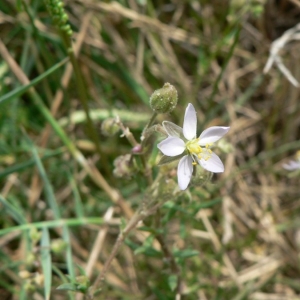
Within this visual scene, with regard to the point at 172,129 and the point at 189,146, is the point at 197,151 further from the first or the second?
the point at 172,129

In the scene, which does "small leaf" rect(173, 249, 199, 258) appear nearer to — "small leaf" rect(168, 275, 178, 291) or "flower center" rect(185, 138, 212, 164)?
"small leaf" rect(168, 275, 178, 291)

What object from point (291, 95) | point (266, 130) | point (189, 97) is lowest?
point (266, 130)

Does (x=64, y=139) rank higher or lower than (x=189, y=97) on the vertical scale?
higher

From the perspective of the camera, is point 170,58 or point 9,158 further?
point 170,58

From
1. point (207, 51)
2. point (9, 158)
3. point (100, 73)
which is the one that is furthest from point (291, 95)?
point (9, 158)

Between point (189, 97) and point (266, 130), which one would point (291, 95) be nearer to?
point (266, 130)

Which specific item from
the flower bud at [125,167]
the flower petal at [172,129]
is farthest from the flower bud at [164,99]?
the flower bud at [125,167]

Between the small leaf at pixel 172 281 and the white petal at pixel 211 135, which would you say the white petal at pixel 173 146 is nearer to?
the white petal at pixel 211 135

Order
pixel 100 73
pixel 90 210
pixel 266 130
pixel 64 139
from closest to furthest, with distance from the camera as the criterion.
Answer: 1. pixel 64 139
2. pixel 90 210
3. pixel 100 73
4. pixel 266 130
